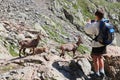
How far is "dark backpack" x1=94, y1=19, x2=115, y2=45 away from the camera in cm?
1628

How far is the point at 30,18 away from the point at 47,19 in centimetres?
687

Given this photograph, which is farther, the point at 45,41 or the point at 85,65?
the point at 45,41

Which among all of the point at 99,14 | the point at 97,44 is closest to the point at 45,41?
the point at 97,44

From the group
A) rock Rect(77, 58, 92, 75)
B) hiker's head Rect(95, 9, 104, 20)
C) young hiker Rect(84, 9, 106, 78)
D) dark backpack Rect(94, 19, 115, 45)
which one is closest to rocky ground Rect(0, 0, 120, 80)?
rock Rect(77, 58, 92, 75)

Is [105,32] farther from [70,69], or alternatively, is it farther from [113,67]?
A: [113,67]

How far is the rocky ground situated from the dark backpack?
7.87ft

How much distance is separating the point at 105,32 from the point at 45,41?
32.5 metres

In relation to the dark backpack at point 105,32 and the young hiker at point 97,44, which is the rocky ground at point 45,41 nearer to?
the young hiker at point 97,44

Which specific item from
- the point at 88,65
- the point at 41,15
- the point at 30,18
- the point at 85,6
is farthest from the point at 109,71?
the point at 85,6

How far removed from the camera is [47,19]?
67500mm

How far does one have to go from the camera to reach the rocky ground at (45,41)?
58.0ft

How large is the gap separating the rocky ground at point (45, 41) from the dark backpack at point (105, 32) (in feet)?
7.87

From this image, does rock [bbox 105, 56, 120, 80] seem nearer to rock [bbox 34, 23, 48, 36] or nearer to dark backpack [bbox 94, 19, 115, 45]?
dark backpack [bbox 94, 19, 115, 45]

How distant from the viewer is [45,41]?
4862cm
